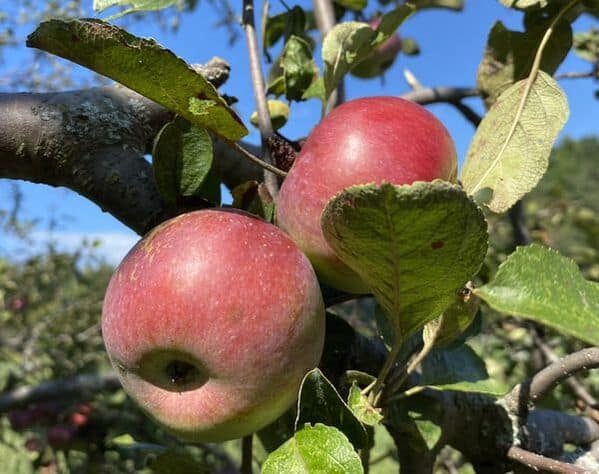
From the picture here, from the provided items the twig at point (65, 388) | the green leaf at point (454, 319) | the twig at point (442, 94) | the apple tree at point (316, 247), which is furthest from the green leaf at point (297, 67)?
the twig at point (65, 388)

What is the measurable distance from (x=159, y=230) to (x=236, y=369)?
A: 0.15 m

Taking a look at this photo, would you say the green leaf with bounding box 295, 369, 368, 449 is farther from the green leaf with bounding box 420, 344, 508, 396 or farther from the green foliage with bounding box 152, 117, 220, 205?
the green foliage with bounding box 152, 117, 220, 205

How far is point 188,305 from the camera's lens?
0.50m

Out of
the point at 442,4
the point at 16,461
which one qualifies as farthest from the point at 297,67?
the point at 16,461

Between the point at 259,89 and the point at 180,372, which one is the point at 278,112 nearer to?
the point at 259,89

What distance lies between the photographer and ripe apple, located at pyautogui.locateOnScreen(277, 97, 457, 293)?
56cm

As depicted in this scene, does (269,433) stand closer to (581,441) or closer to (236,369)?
(236,369)

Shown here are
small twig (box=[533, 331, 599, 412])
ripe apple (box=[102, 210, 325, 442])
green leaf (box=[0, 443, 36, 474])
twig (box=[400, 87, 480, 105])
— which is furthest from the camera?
green leaf (box=[0, 443, 36, 474])

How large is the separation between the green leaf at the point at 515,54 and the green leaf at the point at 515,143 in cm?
8

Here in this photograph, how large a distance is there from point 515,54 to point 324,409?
21.0 inches

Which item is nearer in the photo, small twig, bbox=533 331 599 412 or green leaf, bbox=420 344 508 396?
green leaf, bbox=420 344 508 396

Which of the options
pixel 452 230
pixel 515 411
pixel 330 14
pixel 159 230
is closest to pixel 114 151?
pixel 159 230

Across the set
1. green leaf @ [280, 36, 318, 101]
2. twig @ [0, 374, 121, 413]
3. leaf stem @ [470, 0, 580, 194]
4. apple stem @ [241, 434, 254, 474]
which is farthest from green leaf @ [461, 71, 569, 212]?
twig @ [0, 374, 121, 413]

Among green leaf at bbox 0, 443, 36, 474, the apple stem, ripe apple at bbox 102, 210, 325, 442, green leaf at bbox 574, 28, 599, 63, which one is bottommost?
green leaf at bbox 0, 443, 36, 474
